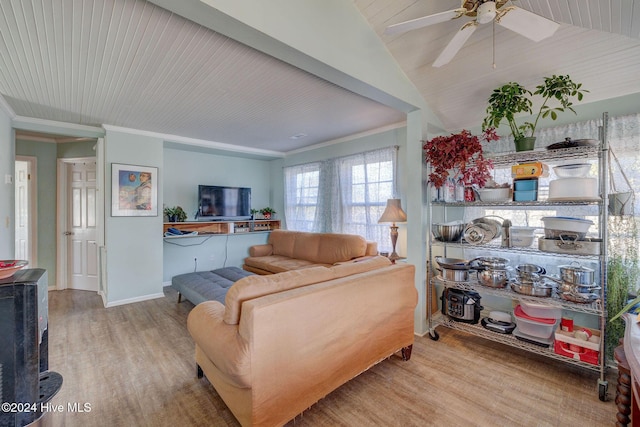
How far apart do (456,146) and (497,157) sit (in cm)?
38

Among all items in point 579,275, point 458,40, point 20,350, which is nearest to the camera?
point 20,350

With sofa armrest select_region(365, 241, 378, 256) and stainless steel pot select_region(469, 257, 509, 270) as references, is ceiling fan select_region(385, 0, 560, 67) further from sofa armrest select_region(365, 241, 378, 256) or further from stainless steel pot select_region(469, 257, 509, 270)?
sofa armrest select_region(365, 241, 378, 256)

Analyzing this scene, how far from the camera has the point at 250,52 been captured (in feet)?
6.89

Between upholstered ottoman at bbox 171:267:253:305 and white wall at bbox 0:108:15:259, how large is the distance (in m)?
1.77

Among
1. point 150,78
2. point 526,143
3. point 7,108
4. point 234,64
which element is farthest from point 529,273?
point 7,108

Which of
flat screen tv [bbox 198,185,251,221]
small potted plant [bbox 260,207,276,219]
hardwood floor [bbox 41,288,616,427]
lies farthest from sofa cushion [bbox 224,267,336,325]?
small potted plant [bbox 260,207,276,219]

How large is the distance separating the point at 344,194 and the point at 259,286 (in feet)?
10.3

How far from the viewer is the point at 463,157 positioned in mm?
2457

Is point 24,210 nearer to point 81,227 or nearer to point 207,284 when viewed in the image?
point 81,227

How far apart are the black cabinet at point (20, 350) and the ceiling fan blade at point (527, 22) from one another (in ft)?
8.43

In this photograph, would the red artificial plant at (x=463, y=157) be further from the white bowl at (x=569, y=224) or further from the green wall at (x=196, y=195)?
the green wall at (x=196, y=195)

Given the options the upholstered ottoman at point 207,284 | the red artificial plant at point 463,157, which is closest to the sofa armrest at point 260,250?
the upholstered ottoman at point 207,284

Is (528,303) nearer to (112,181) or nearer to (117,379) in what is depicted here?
(117,379)

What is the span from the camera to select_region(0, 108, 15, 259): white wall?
9.68 ft
